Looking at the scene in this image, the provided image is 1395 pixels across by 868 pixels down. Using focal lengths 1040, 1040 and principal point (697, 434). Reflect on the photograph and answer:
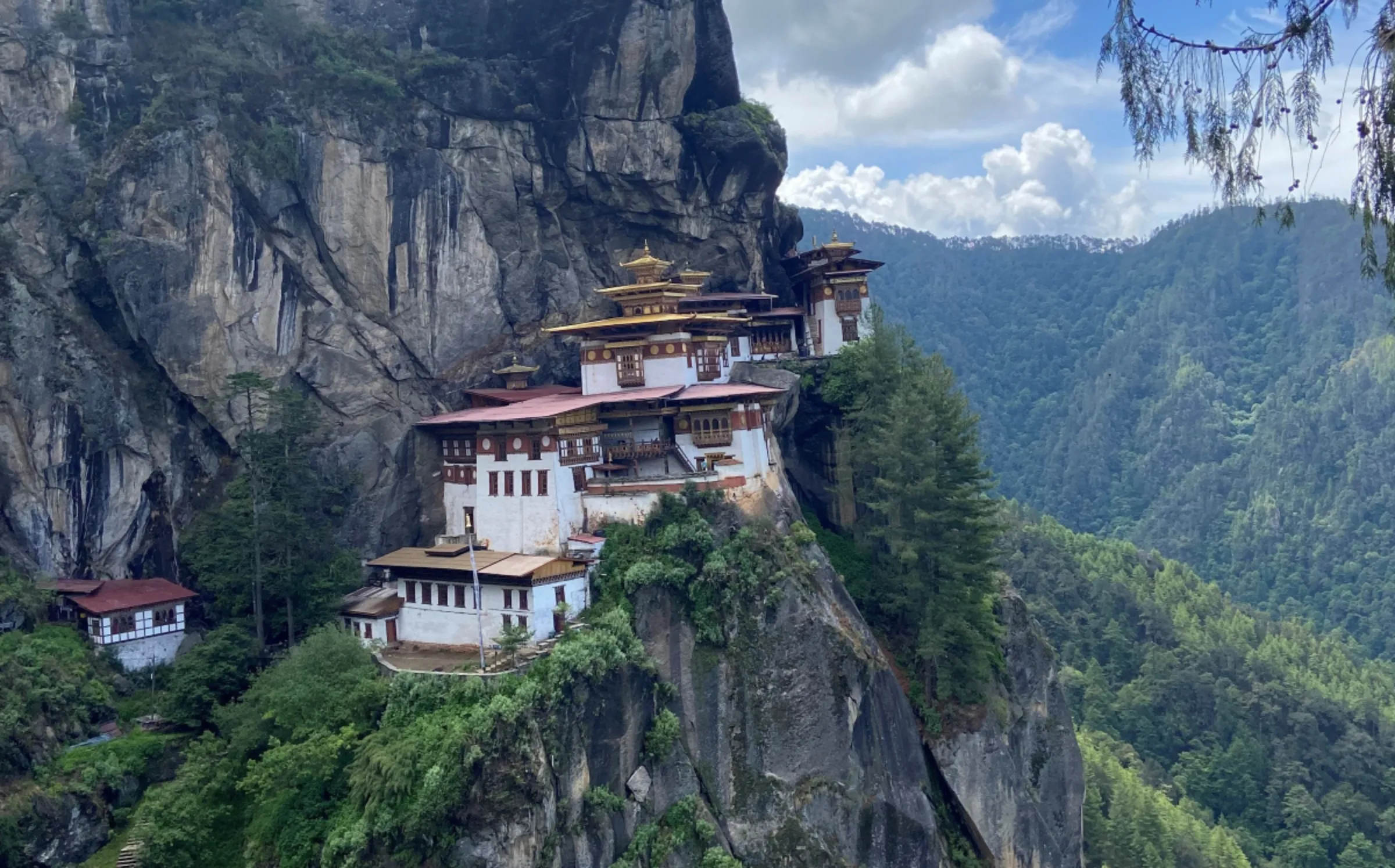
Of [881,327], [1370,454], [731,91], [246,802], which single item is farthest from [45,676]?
[1370,454]

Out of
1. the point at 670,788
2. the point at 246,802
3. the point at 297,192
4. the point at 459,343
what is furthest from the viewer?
the point at 459,343

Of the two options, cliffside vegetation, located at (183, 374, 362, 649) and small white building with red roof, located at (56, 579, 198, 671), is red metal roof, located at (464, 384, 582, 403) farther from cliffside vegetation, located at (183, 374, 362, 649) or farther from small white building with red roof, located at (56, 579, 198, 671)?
small white building with red roof, located at (56, 579, 198, 671)

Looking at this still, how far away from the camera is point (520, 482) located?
1549 inches

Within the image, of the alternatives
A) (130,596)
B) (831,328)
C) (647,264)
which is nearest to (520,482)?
(647,264)

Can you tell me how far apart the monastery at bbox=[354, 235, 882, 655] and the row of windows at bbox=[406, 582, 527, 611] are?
55 mm

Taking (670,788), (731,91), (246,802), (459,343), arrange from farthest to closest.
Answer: (731,91), (459,343), (670,788), (246,802)

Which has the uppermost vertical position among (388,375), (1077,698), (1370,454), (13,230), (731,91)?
(731,91)

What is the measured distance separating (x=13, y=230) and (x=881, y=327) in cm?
3428

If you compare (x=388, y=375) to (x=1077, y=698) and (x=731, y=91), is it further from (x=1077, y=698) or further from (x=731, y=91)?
(x=1077, y=698)

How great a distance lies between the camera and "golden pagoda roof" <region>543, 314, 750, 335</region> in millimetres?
43281

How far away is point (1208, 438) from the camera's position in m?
186

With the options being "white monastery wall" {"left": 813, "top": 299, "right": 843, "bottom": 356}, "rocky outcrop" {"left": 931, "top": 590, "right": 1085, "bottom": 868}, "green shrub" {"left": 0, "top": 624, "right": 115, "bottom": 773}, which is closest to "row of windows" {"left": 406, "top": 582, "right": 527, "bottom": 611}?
"green shrub" {"left": 0, "top": 624, "right": 115, "bottom": 773}

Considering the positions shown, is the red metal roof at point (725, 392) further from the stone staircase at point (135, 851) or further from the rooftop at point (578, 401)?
the stone staircase at point (135, 851)

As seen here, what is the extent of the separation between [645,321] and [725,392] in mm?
5809
